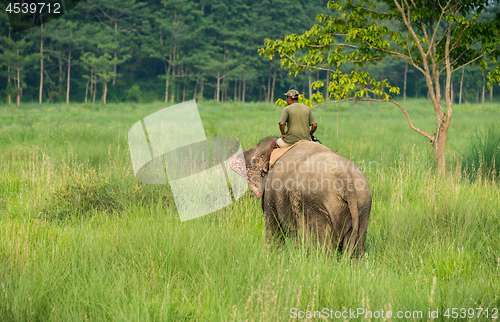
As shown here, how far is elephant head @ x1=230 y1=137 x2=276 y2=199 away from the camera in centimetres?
505

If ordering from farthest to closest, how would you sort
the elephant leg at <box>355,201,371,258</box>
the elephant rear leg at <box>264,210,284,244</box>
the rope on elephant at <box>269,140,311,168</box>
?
the rope on elephant at <box>269,140,311,168</box> < the elephant rear leg at <box>264,210,284,244</box> < the elephant leg at <box>355,201,371,258</box>

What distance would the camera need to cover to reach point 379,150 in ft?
36.1

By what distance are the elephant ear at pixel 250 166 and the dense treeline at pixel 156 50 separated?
43.5 m

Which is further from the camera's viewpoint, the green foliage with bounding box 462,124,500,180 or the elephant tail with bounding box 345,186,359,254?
the green foliage with bounding box 462,124,500,180

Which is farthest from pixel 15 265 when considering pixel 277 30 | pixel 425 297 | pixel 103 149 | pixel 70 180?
pixel 277 30

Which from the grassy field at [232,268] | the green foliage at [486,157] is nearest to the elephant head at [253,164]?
the grassy field at [232,268]

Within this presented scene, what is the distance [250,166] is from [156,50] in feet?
182

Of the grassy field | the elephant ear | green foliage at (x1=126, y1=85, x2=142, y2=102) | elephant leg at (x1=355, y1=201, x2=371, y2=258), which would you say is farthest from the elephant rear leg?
green foliage at (x1=126, y1=85, x2=142, y2=102)

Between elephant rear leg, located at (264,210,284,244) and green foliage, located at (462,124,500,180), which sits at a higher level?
green foliage, located at (462,124,500,180)

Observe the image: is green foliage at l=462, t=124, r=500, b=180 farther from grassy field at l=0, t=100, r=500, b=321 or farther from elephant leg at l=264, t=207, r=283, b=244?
elephant leg at l=264, t=207, r=283, b=244

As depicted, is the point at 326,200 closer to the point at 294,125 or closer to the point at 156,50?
the point at 294,125

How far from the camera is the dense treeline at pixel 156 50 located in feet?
153

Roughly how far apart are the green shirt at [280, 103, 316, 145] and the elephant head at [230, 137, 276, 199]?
0.47 meters

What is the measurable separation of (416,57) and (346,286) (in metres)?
7.03
